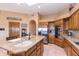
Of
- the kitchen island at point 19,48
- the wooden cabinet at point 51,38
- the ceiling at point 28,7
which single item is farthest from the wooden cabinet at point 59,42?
the kitchen island at point 19,48

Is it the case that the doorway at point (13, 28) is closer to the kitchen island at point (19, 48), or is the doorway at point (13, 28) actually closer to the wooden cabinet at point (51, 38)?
the kitchen island at point (19, 48)

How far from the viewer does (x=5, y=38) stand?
3283 mm

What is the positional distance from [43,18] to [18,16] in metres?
3.84

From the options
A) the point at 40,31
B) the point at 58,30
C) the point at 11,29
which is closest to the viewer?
the point at 11,29

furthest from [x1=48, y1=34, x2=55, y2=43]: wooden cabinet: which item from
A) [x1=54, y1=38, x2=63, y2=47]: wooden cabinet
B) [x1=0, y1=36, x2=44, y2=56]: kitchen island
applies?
[x1=0, y1=36, x2=44, y2=56]: kitchen island

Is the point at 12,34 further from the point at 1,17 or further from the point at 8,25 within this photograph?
the point at 1,17

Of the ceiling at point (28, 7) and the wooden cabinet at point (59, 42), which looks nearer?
the ceiling at point (28, 7)

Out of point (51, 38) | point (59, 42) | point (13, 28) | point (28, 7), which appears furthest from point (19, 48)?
point (51, 38)

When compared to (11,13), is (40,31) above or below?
below

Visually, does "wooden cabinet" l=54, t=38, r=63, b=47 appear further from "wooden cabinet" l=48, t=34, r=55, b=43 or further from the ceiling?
the ceiling

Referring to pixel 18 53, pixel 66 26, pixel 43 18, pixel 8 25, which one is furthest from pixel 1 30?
pixel 43 18

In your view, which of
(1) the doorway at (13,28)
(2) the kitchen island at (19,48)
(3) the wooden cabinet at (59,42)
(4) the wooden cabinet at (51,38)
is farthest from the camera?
(4) the wooden cabinet at (51,38)

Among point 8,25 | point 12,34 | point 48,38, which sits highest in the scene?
point 8,25

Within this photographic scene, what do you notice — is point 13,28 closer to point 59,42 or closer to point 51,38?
point 59,42
